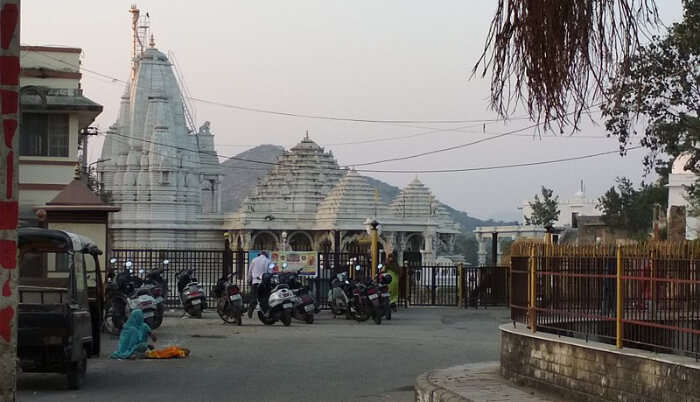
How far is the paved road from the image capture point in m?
12.5

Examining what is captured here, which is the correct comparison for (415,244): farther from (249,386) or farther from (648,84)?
(249,386)

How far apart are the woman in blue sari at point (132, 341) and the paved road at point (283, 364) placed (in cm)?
25

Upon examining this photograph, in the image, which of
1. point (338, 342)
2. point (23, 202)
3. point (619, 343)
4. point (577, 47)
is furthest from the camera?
point (23, 202)

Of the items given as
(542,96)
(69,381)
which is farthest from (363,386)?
(542,96)

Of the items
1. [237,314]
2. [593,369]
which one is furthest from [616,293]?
[237,314]

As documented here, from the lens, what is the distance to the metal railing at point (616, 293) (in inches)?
373

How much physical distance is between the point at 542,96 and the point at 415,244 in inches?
3588

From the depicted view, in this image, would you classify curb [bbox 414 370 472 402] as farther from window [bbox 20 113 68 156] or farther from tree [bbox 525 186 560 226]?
tree [bbox 525 186 560 226]

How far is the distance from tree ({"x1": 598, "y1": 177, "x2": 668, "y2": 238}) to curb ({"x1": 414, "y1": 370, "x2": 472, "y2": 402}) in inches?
1636

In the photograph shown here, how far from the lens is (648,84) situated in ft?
84.6

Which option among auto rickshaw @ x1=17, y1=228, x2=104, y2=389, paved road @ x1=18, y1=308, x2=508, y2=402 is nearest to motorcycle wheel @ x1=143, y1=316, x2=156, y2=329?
paved road @ x1=18, y1=308, x2=508, y2=402

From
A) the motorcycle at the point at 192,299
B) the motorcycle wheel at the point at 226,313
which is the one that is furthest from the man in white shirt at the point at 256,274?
the motorcycle wheel at the point at 226,313

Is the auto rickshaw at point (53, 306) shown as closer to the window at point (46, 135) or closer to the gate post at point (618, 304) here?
the gate post at point (618, 304)

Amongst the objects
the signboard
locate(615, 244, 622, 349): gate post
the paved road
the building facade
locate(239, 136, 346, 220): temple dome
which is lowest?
the paved road
